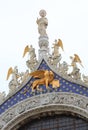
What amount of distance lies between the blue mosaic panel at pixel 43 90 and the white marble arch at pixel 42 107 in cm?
14

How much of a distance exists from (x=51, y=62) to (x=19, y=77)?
109cm

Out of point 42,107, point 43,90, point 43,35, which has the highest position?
point 43,35

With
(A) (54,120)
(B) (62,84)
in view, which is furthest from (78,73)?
(A) (54,120)

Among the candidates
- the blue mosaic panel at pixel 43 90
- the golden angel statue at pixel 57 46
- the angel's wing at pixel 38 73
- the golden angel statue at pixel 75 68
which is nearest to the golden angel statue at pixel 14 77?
the blue mosaic panel at pixel 43 90

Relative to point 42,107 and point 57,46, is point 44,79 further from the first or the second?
point 57,46

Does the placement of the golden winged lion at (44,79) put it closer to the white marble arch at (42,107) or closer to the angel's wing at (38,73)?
the angel's wing at (38,73)

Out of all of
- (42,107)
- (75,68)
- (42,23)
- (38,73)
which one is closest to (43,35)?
(42,23)

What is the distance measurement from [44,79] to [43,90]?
33 cm

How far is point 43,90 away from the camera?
48.5 ft

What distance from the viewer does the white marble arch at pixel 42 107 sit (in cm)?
1409

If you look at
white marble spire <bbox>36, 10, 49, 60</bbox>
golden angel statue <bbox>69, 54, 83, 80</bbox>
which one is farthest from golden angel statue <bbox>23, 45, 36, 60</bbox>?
golden angel statue <bbox>69, 54, 83, 80</bbox>

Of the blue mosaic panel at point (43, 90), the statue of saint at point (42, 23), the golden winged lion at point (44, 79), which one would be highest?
the statue of saint at point (42, 23)

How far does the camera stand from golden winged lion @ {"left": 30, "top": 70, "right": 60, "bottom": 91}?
1471 centimetres

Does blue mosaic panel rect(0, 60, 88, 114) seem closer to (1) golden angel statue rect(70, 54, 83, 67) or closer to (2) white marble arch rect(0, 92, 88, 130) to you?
(2) white marble arch rect(0, 92, 88, 130)
